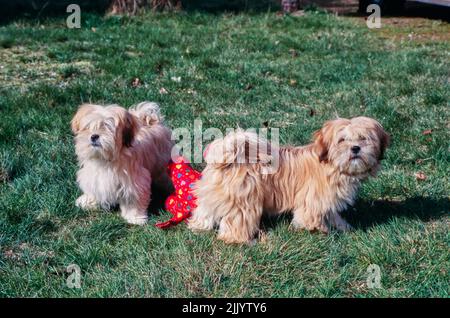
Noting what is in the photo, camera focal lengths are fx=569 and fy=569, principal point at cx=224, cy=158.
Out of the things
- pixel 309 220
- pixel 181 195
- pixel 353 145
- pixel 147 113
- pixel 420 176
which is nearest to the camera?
pixel 353 145

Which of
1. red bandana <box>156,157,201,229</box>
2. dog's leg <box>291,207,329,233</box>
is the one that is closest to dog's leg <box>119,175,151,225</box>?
red bandana <box>156,157,201,229</box>

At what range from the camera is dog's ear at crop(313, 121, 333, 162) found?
3824mm

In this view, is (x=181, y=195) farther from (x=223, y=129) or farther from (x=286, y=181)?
(x=223, y=129)

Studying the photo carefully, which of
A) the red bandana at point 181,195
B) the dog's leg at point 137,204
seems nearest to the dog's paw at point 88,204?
the dog's leg at point 137,204

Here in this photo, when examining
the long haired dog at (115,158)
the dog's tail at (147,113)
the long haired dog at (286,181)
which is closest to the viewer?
the long haired dog at (286,181)

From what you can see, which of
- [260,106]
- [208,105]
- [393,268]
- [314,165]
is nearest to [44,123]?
[208,105]

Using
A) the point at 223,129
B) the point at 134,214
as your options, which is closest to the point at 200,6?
the point at 223,129

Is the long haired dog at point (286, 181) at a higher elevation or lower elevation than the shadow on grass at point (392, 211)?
higher

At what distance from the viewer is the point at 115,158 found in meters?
4.23

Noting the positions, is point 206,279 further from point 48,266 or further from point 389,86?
point 389,86

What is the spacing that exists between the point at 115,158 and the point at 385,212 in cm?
212

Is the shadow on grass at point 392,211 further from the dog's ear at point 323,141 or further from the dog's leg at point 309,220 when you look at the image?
the dog's ear at point 323,141

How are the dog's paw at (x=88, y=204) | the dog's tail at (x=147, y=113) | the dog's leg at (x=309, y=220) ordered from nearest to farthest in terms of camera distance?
1. the dog's leg at (x=309, y=220)
2. the dog's paw at (x=88, y=204)
3. the dog's tail at (x=147, y=113)

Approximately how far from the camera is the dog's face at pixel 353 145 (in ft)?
12.2
